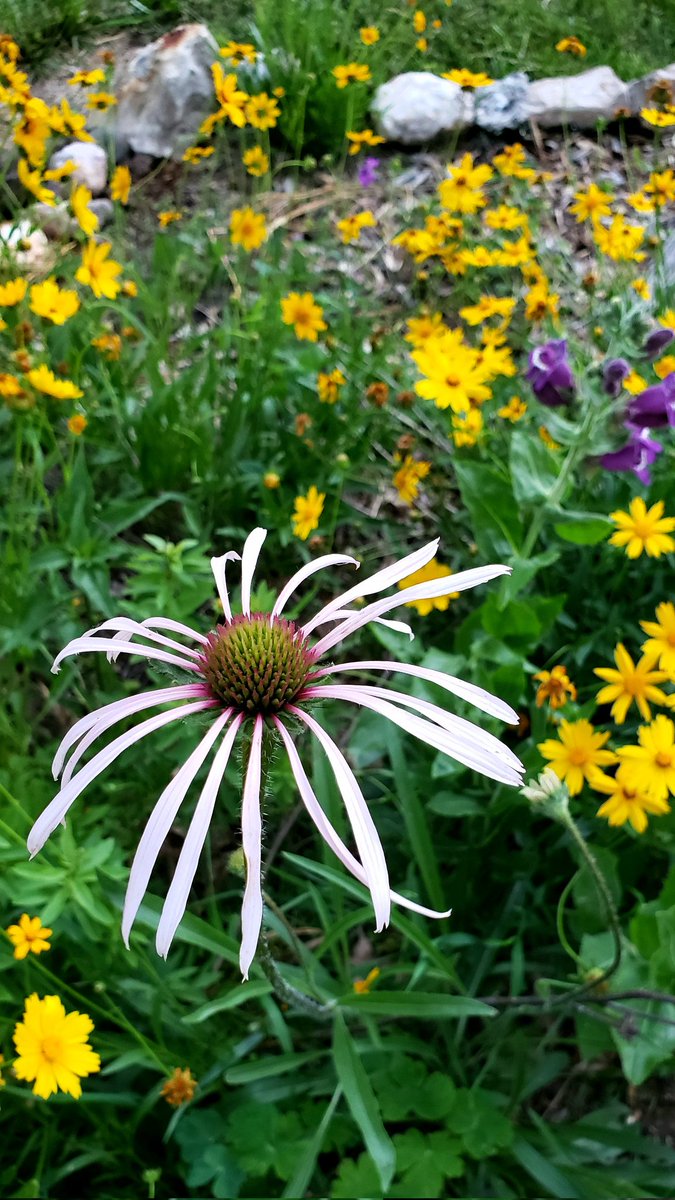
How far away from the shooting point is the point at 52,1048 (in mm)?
1014

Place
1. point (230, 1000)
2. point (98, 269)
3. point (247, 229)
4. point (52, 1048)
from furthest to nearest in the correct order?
1. point (247, 229)
2. point (98, 269)
3. point (230, 1000)
4. point (52, 1048)

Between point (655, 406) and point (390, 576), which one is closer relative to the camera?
point (390, 576)

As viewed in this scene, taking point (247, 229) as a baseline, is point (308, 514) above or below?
below

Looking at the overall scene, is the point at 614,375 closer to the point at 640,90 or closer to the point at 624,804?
the point at 624,804

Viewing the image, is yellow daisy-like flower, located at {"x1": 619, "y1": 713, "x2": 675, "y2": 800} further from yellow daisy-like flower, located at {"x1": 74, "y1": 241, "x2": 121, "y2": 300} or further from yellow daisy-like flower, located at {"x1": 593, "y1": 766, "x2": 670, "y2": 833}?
yellow daisy-like flower, located at {"x1": 74, "y1": 241, "x2": 121, "y2": 300}

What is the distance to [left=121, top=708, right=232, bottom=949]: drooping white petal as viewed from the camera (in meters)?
0.63

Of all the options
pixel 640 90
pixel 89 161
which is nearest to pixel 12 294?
pixel 89 161

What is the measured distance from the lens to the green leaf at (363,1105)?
99cm

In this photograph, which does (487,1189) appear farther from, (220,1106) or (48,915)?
(48,915)

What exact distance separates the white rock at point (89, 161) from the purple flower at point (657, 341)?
2.36 metres

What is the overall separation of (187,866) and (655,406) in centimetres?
119

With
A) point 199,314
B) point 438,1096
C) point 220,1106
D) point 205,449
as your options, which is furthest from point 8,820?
point 199,314

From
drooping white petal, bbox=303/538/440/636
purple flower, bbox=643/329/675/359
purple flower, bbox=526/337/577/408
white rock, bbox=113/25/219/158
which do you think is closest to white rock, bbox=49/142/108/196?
white rock, bbox=113/25/219/158

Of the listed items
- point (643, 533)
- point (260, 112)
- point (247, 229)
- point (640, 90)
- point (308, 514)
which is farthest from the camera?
point (640, 90)
